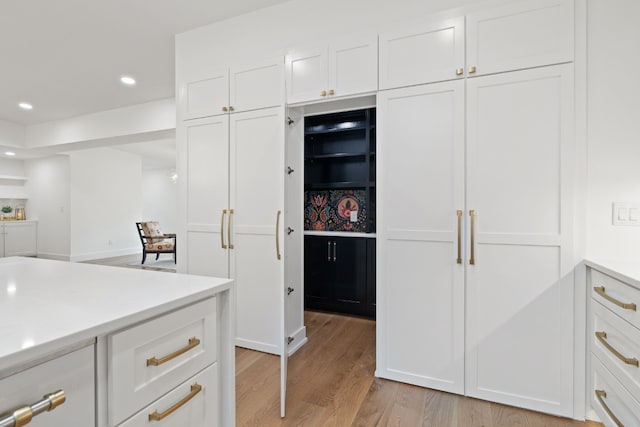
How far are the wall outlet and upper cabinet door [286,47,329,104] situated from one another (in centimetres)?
184

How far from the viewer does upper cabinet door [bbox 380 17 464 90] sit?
194cm

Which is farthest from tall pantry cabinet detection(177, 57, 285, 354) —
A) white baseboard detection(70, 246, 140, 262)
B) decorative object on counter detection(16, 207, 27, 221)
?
decorative object on counter detection(16, 207, 27, 221)

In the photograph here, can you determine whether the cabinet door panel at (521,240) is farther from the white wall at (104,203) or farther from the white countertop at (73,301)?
the white wall at (104,203)

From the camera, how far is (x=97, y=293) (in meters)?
1.00

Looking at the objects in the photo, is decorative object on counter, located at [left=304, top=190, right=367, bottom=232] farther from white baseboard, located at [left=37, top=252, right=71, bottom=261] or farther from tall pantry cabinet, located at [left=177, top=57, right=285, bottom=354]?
white baseboard, located at [left=37, top=252, right=71, bottom=261]

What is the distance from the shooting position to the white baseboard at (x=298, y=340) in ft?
8.61

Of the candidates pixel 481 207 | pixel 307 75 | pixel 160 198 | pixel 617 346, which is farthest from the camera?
pixel 160 198

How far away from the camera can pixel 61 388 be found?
684 mm

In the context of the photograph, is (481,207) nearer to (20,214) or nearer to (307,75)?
(307,75)

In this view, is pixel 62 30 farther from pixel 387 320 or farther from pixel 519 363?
pixel 519 363

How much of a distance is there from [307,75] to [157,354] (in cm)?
203

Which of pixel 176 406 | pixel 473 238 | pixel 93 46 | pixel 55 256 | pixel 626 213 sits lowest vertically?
pixel 55 256

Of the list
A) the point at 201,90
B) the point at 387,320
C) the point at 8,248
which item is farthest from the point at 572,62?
the point at 8,248

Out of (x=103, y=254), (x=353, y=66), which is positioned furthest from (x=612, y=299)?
Answer: (x=103, y=254)
